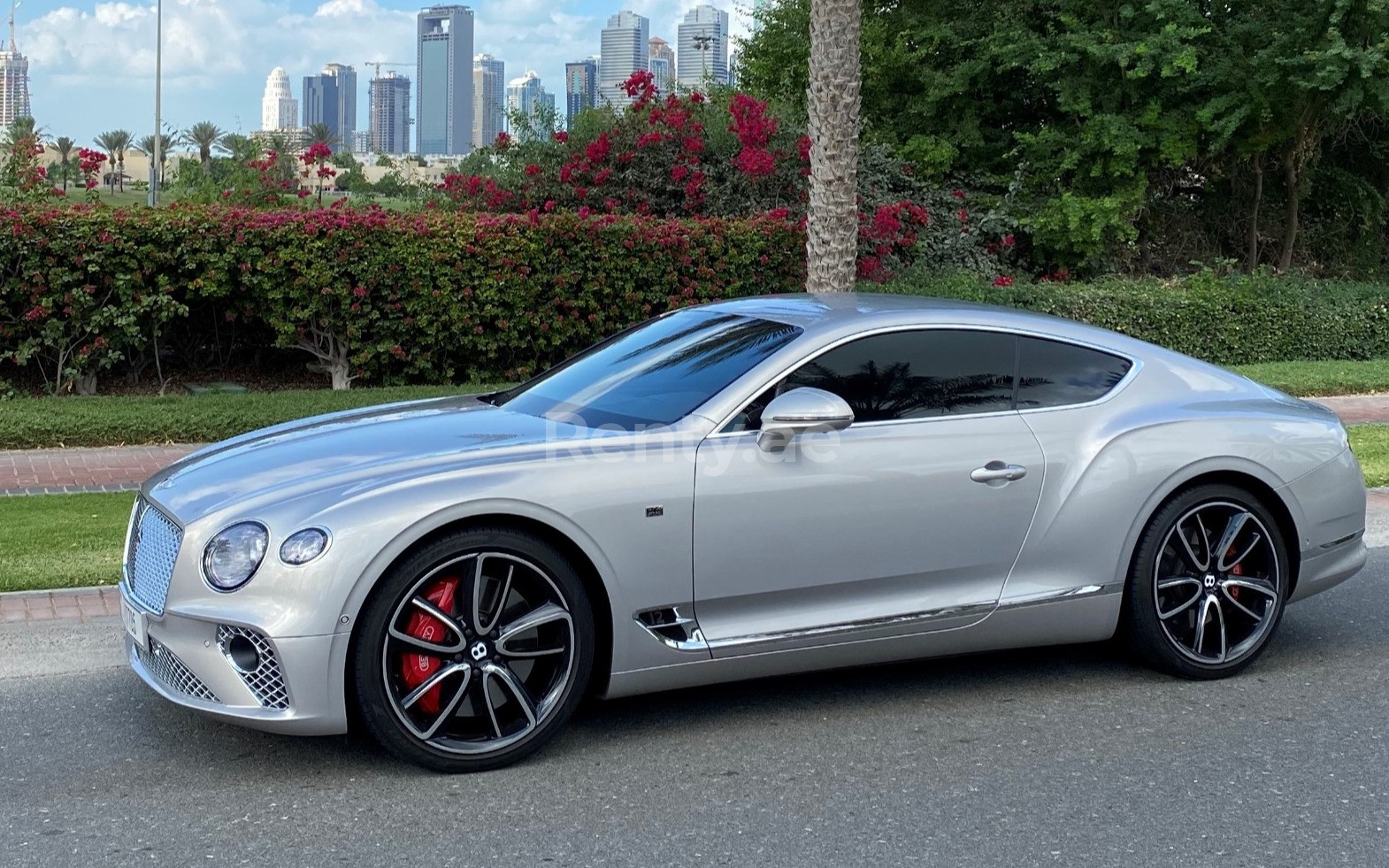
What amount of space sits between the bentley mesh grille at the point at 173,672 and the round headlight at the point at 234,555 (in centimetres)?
31

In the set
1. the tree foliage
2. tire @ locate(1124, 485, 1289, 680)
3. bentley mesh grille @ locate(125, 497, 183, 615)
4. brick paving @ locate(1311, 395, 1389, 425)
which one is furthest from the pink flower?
bentley mesh grille @ locate(125, 497, 183, 615)

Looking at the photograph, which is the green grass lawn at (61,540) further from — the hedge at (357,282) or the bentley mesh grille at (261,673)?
the hedge at (357,282)

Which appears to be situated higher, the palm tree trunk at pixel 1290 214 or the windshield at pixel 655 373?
the palm tree trunk at pixel 1290 214

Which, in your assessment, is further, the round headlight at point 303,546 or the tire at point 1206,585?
the tire at point 1206,585

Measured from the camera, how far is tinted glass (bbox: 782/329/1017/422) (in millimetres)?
5293

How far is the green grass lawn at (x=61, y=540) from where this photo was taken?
715 cm

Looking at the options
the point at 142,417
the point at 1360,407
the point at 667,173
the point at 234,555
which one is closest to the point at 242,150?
the point at 667,173

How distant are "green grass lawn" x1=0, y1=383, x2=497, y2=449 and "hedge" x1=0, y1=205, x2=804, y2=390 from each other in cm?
92

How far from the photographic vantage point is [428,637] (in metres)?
4.60

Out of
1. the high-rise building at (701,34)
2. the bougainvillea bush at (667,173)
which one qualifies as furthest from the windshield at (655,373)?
the high-rise building at (701,34)

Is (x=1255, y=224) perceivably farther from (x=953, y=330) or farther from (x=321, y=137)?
(x=321, y=137)

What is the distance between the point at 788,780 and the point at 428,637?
1.22 m

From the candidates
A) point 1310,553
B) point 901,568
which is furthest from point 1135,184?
point 901,568

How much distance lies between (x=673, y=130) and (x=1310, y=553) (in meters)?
12.2
